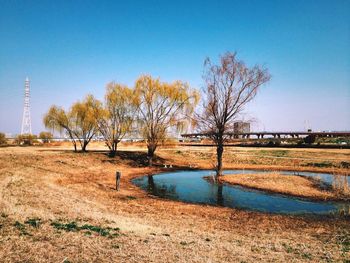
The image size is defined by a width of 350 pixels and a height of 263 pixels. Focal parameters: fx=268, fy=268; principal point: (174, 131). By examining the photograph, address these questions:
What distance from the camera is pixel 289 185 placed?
22.5m

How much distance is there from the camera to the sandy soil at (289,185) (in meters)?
19.4

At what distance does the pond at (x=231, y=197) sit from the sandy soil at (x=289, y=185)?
109 centimetres

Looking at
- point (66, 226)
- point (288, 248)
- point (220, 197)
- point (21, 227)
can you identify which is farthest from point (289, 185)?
point (21, 227)

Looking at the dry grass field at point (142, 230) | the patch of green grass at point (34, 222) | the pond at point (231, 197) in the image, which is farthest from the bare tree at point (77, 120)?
the patch of green grass at point (34, 222)

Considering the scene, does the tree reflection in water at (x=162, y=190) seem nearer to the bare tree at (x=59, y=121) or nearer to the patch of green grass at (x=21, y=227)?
the patch of green grass at (x=21, y=227)

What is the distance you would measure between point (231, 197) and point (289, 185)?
255 inches

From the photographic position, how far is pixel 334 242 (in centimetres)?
969

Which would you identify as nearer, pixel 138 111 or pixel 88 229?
pixel 88 229

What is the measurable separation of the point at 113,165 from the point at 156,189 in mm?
13016

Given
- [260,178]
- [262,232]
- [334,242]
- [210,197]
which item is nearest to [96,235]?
[262,232]

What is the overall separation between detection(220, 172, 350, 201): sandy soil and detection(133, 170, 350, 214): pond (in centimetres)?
109

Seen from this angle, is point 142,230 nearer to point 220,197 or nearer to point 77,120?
point 220,197

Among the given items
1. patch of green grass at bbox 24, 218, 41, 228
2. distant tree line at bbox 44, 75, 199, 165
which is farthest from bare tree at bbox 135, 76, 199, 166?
patch of green grass at bbox 24, 218, 41, 228

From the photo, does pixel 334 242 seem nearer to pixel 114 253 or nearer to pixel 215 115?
pixel 114 253
